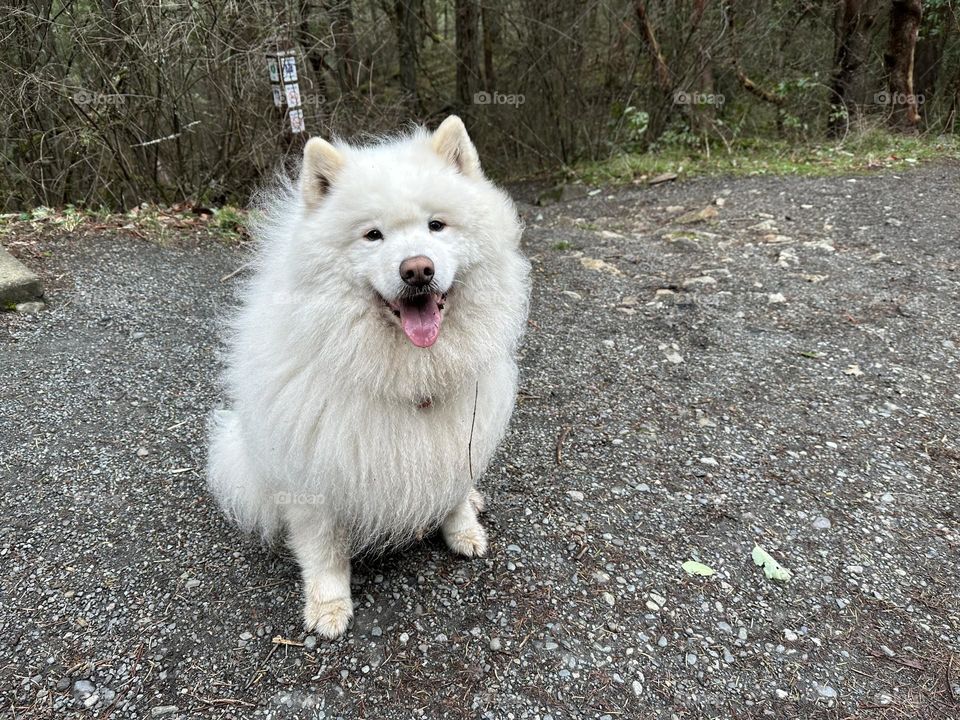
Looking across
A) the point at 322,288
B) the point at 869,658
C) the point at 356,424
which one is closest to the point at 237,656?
the point at 356,424

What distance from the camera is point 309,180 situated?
1897mm

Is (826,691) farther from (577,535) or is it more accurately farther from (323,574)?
(323,574)

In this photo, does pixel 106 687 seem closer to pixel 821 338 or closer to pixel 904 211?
pixel 821 338

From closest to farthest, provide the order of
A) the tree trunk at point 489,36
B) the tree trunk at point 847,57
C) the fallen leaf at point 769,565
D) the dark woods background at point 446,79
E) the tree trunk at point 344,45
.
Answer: the fallen leaf at point 769,565 → the dark woods background at point 446,79 → the tree trunk at point 344,45 → the tree trunk at point 847,57 → the tree trunk at point 489,36

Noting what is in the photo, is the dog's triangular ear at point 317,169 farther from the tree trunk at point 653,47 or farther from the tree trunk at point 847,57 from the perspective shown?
the tree trunk at point 847,57

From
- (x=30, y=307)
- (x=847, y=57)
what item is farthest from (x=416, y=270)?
(x=847, y=57)

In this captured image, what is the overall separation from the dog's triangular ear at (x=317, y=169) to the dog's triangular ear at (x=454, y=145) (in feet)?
1.14

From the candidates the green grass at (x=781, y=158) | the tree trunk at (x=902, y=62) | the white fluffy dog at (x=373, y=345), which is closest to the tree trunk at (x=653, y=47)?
the green grass at (x=781, y=158)

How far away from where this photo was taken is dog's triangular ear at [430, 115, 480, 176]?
6.62 ft

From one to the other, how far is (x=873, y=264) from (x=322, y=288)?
205 inches

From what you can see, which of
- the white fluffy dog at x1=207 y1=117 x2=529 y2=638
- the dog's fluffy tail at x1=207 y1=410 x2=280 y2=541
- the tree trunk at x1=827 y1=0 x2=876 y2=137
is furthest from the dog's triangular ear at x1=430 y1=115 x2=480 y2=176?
the tree trunk at x1=827 y1=0 x2=876 y2=137

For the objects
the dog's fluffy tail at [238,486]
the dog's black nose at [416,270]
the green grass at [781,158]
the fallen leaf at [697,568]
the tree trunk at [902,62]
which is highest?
the tree trunk at [902,62]

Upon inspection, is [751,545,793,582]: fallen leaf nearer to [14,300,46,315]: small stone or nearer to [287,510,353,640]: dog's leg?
[287,510,353,640]: dog's leg

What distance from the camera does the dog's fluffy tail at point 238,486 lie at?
7.64ft
